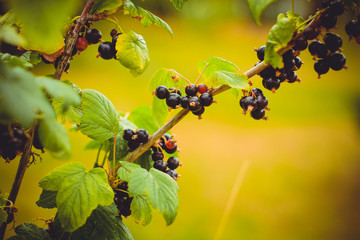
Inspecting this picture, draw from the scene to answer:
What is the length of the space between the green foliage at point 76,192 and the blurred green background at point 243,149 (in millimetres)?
1012

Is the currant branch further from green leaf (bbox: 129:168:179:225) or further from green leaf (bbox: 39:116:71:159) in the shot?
green leaf (bbox: 39:116:71:159)

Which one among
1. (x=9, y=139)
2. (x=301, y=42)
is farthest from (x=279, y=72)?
(x=9, y=139)

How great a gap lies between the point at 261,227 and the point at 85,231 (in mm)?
1286

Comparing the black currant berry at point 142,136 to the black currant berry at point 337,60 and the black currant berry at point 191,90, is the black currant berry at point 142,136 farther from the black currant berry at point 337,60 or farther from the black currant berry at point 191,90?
the black currant berry at point 337,60

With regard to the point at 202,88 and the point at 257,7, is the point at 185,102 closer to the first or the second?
the point at 202,88

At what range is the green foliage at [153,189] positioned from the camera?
356 millimetres

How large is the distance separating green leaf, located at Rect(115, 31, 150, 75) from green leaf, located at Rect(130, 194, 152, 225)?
8.3 inches

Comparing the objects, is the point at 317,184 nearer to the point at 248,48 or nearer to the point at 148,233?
the point at 148,233

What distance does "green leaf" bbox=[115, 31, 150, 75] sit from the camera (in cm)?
43

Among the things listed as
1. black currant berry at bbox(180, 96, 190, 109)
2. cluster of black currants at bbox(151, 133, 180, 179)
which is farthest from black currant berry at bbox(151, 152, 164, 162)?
black currant berry at bbox(180, 96, 190, 109)

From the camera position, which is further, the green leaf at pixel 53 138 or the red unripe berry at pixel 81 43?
the red unripe berry at pixel 81 43

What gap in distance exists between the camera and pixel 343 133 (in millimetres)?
2287

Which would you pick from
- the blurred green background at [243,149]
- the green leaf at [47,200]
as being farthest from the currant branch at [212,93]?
the blurred green background at [243,149]

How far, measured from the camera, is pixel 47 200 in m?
0.44
